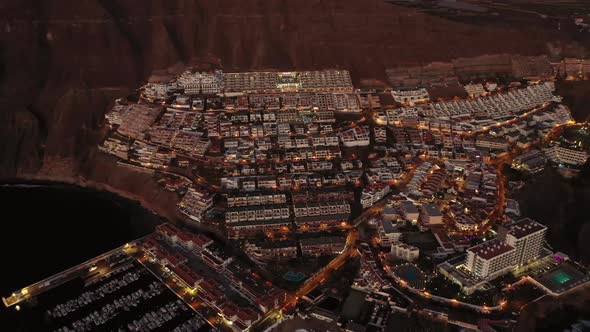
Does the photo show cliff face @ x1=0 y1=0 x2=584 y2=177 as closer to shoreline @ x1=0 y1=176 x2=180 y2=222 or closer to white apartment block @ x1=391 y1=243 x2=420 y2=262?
shoreline @ x1=0 y1=176 x2=180 y2=222

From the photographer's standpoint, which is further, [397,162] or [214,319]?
[397,162]

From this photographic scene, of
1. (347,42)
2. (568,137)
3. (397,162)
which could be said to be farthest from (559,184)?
(347,42)

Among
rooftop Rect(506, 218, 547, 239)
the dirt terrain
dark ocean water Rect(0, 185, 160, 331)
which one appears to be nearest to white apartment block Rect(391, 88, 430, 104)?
the dirt terrain

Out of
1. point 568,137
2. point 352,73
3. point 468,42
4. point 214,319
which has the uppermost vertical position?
point 468,42

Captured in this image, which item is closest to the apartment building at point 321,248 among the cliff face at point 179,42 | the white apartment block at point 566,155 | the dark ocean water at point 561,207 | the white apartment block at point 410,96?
the dark ocean water at point 561,207

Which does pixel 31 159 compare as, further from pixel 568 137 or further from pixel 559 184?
pixel 568 137

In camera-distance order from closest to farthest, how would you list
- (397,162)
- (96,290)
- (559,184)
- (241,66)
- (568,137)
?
(96,290)
(559,184)
(397,162)
(568,137)
(241,66)

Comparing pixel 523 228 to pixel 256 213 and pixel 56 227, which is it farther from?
pixel 56 227
